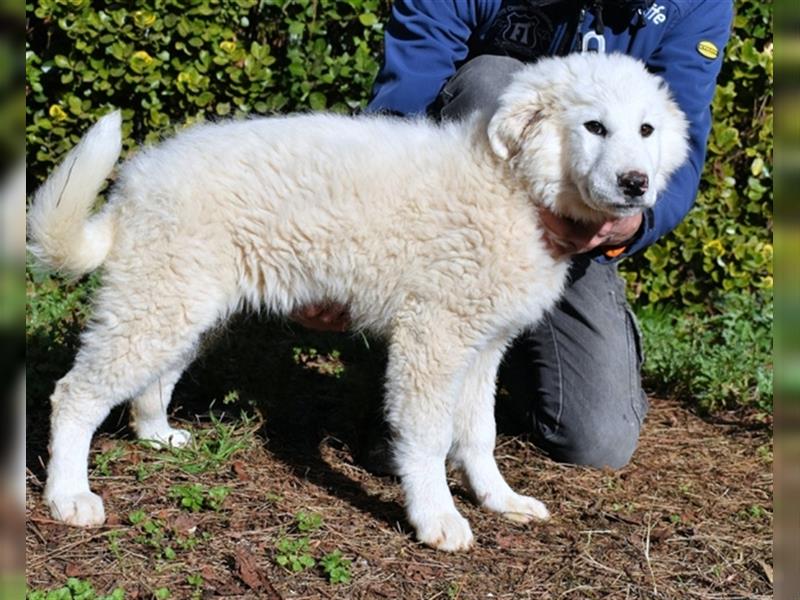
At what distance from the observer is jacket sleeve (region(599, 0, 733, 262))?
353 cm

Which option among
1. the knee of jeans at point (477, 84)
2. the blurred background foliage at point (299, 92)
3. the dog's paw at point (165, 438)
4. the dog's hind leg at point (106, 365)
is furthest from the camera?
the blurred background foliage at point (299, 92)

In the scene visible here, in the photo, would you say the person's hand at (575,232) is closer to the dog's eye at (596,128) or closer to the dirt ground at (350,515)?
the dog's eye at (596,128)

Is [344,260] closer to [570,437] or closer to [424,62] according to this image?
[424,62]

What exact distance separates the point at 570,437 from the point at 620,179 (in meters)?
1.36

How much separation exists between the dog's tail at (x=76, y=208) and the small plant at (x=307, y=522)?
0.99m

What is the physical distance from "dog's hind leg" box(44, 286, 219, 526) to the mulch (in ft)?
0.40

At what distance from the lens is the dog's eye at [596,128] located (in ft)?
9.27

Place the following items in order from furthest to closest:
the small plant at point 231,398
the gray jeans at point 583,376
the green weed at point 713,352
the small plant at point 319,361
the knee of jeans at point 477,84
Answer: the small plant at point 319,361 < the green weed at point 713,352 < the small plant at point 231,398 < the gray jeans at point 583,376 < the knee of jeans at point 477,84

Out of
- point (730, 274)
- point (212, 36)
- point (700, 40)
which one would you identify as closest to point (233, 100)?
point (212, 36)

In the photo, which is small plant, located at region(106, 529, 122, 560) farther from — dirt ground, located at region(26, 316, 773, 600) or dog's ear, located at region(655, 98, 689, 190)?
dog's ear, located at region(655, 98, 689, 190)

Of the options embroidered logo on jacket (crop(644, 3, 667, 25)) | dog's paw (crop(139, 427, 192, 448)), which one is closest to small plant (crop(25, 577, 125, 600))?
dog's paw (crop(139, 427, 192, 448))

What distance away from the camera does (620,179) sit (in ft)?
8.92

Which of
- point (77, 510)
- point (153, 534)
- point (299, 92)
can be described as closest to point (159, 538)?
point (153, 534)

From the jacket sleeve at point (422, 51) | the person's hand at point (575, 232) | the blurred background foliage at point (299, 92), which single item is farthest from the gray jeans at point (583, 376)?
the blurred background foliage at point (299, 92)
